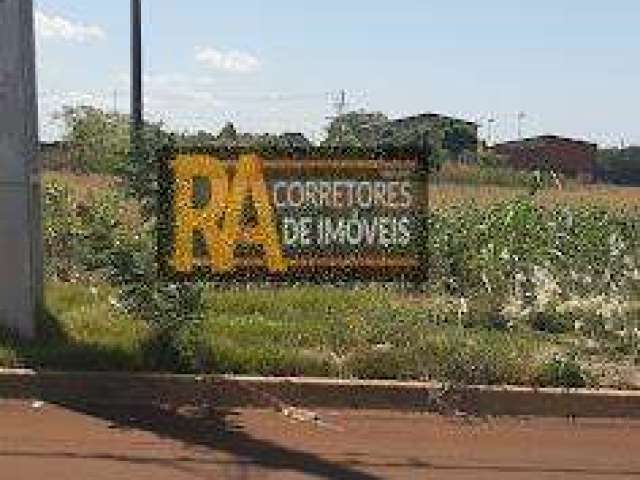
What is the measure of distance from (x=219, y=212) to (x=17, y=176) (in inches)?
61.0

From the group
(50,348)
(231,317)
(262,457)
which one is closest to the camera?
(262,457)

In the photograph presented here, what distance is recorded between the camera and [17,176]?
8.89m

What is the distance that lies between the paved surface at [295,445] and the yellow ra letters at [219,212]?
66.1 inches

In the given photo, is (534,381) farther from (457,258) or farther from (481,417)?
(457,258)

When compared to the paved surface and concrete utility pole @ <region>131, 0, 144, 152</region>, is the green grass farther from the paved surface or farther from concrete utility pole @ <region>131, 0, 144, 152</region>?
concrete utility pole @ <region>131, 0, 144, 152</region>

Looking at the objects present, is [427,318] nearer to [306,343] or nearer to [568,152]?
[306,343]

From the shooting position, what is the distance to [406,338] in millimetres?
9141

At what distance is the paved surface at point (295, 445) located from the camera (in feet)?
21.8

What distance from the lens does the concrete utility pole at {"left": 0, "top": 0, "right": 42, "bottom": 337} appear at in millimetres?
8750

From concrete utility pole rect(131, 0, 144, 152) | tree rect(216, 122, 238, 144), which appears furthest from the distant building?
tree rect(216, 122, 238, 144)

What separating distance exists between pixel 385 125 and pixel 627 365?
14.0ft

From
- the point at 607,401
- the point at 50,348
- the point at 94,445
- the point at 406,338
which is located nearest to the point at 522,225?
the point at 406,338

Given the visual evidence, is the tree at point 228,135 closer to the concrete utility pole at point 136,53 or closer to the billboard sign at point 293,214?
the billboard sign at point 293,214

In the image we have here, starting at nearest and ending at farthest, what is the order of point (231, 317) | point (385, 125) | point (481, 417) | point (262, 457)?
point (262, 457) → point (481, 417) → point (231, 317) → point (385, 125)
